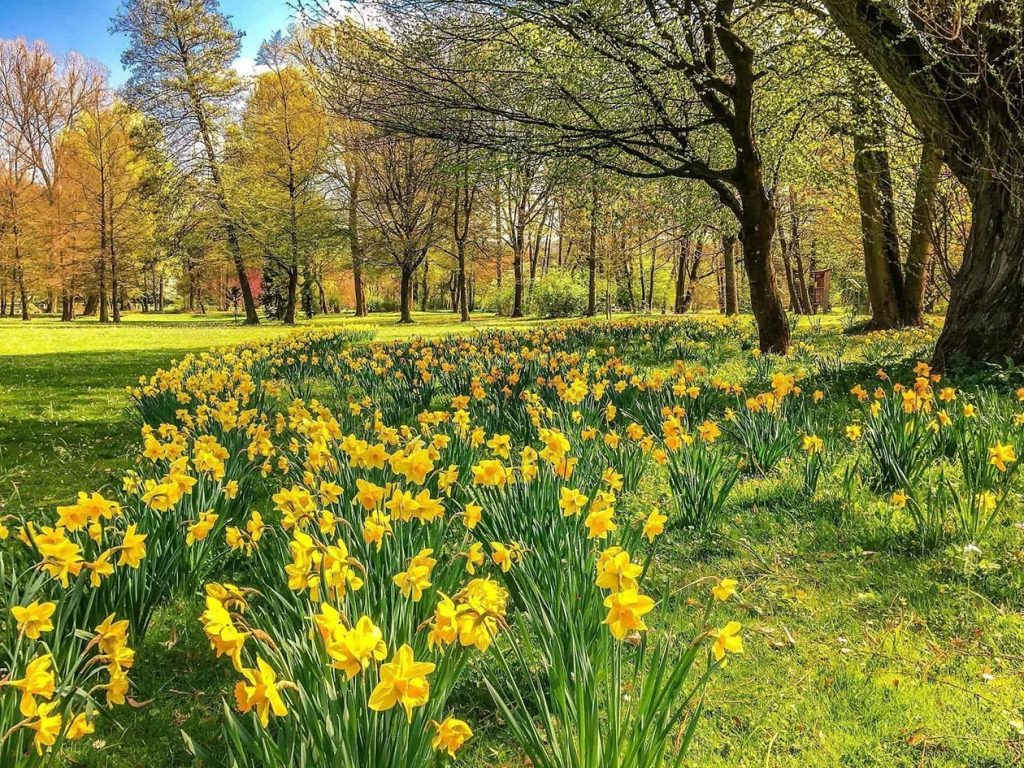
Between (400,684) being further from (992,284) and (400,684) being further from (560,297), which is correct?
(560,297)

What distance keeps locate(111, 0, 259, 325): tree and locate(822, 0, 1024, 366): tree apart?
2127 cm

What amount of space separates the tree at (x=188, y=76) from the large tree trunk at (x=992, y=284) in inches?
864

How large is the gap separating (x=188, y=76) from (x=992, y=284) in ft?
82.8

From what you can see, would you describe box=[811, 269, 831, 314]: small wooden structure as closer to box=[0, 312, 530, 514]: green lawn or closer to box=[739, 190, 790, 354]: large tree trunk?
box=[739, 190, 790, 354]: large tree trunk

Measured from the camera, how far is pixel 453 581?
1.95 m

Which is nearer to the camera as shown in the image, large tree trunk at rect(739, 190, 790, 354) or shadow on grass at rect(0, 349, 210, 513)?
shadow on grass at rect(0, 349, 210, 513)

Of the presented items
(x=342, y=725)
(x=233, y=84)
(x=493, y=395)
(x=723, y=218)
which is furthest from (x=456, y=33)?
(x=233, y=84)

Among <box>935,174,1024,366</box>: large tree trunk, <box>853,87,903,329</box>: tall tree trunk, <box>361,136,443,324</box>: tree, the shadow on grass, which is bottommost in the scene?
the shadow on grass

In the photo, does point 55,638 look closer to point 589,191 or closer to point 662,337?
point 662,337

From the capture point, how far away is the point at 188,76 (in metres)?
22.3

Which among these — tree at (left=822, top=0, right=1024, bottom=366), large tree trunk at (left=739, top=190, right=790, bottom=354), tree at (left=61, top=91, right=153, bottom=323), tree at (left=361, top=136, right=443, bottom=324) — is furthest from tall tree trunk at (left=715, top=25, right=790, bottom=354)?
tree at (left=61, top=91, right=153, bottom=323)

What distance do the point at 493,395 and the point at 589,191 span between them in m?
5.79

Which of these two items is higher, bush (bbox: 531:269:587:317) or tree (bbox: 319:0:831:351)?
tree (bbox: 319:0:831:351)

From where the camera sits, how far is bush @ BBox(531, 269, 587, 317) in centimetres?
2583
